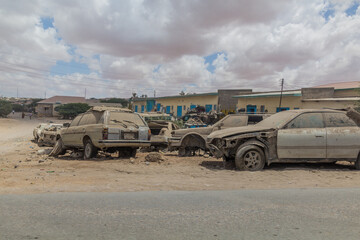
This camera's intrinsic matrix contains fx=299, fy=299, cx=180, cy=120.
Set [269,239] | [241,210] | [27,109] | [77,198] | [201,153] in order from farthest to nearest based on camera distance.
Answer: [27,109] → [201,153] → [77,198] → [241,210] → [269,239]

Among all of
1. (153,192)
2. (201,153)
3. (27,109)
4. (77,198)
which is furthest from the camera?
(27,109)

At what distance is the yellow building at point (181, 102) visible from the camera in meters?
38.2

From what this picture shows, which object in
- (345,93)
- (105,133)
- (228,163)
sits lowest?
(228,163)

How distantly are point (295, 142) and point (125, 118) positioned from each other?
17.1 ft

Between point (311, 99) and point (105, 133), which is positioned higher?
point (311, 99)

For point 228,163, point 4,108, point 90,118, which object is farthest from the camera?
point 4,108

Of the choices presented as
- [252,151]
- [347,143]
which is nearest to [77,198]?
[252,151]

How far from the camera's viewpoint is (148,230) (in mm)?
3574

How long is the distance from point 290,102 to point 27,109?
286 ft

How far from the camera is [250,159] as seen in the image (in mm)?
7383

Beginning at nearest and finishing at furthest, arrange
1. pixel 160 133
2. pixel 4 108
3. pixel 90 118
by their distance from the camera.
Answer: pixel 90 118 → pixel 160 133 → pixel 4 108

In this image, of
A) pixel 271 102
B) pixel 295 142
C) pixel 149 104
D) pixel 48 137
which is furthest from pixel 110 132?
pixel 149 104

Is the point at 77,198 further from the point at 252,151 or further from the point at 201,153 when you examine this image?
the point at 201,153

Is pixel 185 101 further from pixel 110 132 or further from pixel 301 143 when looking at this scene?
pixel 301 143
